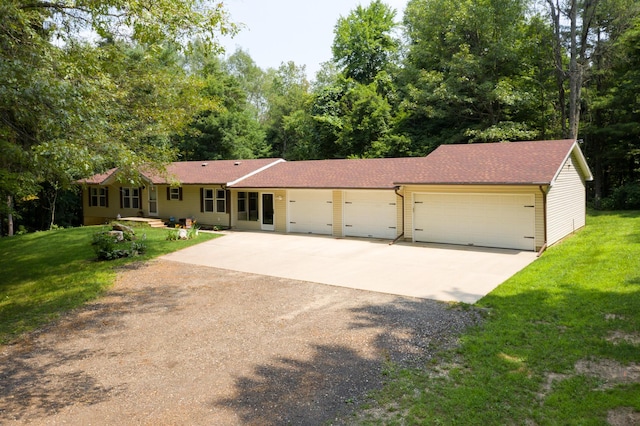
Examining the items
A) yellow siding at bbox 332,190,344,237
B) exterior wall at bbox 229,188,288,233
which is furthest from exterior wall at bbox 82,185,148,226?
yellow siding at bbox 332,190,344,237

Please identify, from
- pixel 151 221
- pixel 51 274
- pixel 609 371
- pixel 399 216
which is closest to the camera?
pixel 609 371

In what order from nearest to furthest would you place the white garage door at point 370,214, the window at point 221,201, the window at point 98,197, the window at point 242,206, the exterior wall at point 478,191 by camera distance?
the exterior wall at point 478,191
the white garage door at point 370,214
the window at point 242,206
the window at point 221,201
the window at point 98,197

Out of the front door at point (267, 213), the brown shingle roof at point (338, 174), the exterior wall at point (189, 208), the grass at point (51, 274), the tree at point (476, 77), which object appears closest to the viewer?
the grass at point (51, 274)

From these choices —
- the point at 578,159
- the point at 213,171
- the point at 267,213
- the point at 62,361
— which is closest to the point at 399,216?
the point at 267,213

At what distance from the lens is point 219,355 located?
6.07 m

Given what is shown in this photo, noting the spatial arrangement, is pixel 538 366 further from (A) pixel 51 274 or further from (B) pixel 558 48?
(B) pixel 558 48

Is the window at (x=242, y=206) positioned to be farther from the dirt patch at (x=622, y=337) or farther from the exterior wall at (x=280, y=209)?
the dirt patch at (x=622, y=337)

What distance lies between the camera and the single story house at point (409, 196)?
45.7 ft

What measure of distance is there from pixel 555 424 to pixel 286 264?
359 inches

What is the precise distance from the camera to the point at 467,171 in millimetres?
15219

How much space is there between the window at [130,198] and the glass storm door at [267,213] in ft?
29.0


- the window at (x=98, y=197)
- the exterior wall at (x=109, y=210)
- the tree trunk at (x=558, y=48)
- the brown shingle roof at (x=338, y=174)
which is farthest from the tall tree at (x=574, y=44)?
the window at (x=98, y=197)

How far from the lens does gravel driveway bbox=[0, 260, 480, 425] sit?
4617 millimetres

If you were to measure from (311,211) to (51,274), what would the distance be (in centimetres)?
1012
